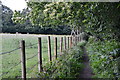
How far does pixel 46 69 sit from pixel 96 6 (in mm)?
1686

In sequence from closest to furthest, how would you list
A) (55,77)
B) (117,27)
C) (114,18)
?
(55,77), (114,18), (117,27)

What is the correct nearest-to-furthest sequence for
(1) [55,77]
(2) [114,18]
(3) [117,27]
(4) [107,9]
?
(1) [55,77], (4) [107,9], (2) [114,18], (3) [117,27]

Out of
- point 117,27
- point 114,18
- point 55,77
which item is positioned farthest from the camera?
point 117,27

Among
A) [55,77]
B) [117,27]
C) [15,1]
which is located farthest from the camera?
[117,27]

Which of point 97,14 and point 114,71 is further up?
point 97,14

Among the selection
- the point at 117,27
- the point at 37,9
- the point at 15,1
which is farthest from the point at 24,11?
the point at 117,27

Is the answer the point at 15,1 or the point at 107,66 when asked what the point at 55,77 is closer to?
the point at 107,66

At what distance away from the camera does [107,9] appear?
402 centimetres

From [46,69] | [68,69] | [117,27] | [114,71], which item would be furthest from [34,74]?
[117,27]

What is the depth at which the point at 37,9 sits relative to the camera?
4.86 metres

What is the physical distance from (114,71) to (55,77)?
3.88ft

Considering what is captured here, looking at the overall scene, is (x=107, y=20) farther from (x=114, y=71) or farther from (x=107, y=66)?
(x=114, y=71)

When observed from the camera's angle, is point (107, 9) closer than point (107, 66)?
No

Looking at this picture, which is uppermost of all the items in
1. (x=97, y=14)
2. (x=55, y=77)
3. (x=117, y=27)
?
(x=97, y=14)
